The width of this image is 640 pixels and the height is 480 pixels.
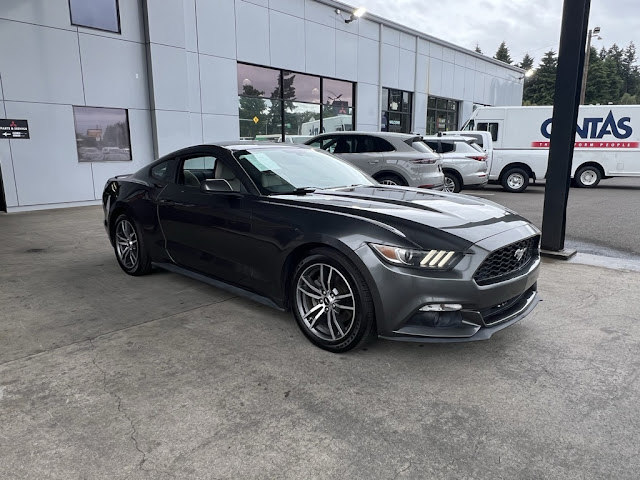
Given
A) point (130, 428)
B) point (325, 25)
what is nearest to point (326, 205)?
point (130, 428)

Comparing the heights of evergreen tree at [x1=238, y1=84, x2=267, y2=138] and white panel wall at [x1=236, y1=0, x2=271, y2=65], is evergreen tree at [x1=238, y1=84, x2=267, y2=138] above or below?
below

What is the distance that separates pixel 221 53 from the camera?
44.0 ft

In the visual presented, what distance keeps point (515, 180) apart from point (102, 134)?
12069mm

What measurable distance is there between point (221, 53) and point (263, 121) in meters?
2.42

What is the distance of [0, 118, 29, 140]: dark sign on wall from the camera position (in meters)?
9.83

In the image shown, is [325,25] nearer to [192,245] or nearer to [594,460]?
[192,245]

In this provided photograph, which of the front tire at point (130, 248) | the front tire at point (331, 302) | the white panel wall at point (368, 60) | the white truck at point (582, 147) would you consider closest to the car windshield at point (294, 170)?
the front tire at point (331, 302)

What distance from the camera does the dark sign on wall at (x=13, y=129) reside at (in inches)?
387

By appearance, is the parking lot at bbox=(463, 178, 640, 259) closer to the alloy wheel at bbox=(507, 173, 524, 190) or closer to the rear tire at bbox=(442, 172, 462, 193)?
the alloy wheel at bbox=(507, 173, 524, 190)

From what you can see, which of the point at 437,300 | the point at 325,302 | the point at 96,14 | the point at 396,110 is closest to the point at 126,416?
the point at 325,302

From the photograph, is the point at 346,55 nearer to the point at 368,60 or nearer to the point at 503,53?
the point at 368,60

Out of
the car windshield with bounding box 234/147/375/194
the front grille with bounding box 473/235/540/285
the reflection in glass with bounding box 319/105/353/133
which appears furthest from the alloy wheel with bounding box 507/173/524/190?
the front grille with bounding box 473/235/540/285

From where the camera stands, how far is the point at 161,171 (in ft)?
15.8

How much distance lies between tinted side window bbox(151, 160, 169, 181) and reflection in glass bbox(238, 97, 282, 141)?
9.84m
